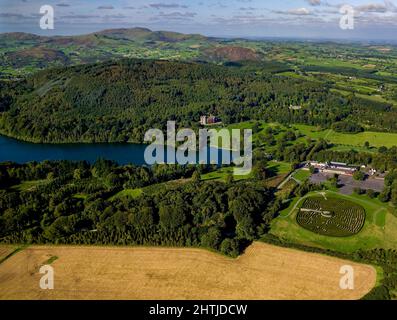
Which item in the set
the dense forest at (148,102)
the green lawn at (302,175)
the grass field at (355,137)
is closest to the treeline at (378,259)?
the green lawn at (302,175)

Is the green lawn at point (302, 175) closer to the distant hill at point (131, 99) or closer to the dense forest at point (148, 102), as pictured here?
the dense forest at point (148, 102)

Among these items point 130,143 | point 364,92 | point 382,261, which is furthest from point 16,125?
point 364,92

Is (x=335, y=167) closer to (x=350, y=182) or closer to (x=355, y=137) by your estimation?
(x=350, y=182)

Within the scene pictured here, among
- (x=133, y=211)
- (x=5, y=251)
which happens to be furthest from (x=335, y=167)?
(x=5, y=251)

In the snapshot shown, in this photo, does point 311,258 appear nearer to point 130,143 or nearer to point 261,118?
point 130,143

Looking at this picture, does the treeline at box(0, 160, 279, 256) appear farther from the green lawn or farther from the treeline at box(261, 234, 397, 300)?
the green lawn

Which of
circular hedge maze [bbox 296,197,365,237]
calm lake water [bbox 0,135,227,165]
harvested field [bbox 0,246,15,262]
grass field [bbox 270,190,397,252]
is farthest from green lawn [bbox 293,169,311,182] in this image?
harvested field [bbox 0,246,15,262]
